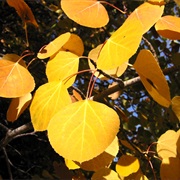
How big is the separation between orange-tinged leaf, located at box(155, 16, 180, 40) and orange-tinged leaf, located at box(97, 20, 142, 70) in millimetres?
78

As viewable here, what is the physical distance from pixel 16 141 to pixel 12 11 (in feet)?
3.56

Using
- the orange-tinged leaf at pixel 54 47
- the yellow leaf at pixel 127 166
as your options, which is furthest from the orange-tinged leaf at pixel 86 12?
the yellow leaf at pixel 127 166

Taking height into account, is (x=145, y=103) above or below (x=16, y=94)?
below

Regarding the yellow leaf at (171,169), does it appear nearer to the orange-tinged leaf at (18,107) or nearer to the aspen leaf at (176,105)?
the aspen leaf at (176,105)

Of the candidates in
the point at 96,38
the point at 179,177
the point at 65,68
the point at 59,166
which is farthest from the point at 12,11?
the point at 179,177

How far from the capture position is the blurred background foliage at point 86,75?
5.00 ft

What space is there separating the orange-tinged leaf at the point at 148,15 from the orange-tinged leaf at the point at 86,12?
0.21ft

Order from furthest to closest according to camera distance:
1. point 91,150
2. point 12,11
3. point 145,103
Answer: point 12,11 → point 145,103 → point 91,150

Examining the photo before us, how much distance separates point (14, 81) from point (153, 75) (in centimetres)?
25

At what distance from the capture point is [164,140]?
692mm

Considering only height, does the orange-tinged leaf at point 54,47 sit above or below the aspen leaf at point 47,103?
above

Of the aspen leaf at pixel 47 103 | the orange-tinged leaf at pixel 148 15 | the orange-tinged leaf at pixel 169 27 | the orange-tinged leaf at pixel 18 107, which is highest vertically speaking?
the orange-tinged leaf at pixel 148 15

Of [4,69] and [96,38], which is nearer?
[4,69]

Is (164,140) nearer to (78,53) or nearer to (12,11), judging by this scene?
(78,53)
